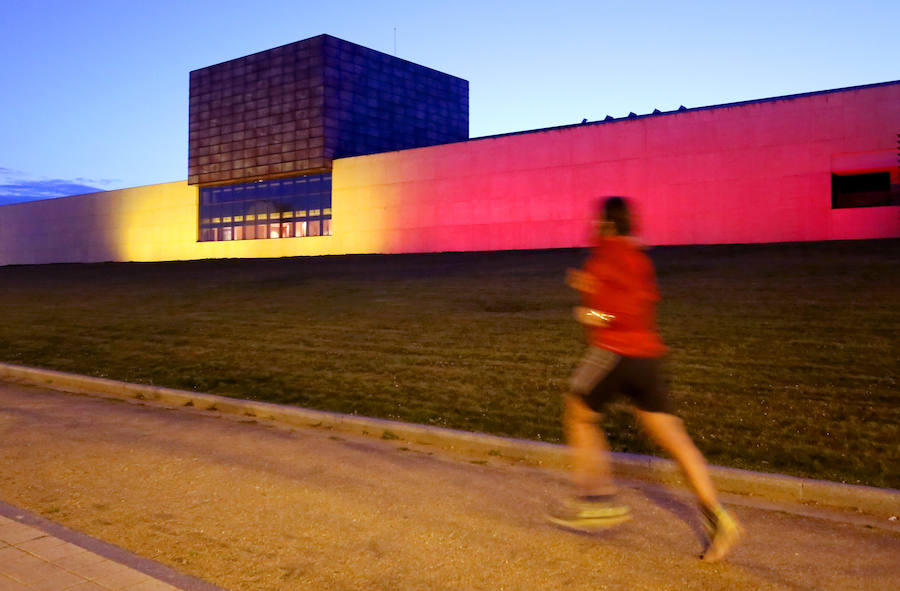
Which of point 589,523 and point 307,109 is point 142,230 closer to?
point 307,109

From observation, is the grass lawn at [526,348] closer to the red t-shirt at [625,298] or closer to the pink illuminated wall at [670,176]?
the red t-shirt at [625,298]

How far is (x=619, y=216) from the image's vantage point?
12.7 feet

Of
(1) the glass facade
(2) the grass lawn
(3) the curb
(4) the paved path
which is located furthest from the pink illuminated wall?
(4) the paved path

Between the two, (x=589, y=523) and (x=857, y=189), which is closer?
(x=589, y=523)

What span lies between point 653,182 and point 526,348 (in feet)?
69.3

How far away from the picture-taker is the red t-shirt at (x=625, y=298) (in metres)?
3.75

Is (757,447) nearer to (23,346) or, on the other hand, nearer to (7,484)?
(7,484)

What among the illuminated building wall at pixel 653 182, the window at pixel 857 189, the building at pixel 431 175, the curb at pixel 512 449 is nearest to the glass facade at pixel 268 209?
the building at pixel 431 175

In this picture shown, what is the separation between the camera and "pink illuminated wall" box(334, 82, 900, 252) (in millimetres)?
25547

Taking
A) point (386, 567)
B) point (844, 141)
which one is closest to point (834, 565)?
point (386, 567)

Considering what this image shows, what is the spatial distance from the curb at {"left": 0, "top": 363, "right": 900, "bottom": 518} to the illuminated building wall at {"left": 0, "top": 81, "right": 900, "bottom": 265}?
75.4 ft

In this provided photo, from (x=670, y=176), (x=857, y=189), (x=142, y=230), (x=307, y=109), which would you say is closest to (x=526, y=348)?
(x=670, y=176)

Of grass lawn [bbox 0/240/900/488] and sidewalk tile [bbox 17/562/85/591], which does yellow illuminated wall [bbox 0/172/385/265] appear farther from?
sidewalk tile [bbox 17/562/85/591]

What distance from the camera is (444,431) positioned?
6.73m
